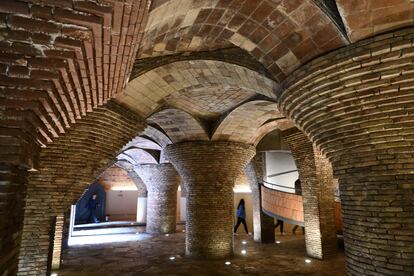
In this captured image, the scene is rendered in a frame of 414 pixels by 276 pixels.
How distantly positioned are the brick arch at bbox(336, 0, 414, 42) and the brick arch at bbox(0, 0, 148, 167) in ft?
6.98

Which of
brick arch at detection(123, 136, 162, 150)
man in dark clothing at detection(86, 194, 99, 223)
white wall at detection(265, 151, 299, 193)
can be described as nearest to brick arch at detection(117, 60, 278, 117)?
brick arch at detection(123, 136, 162, 150)

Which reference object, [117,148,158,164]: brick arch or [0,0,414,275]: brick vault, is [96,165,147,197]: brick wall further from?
[0,0,414,275]: brick vault

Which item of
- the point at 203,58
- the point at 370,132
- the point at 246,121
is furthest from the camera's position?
the point at 246,121

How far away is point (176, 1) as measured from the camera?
3176 mm

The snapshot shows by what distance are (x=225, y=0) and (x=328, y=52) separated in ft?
4.29

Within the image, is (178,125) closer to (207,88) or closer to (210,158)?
(210,158)

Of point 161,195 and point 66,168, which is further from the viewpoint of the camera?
point 161,195

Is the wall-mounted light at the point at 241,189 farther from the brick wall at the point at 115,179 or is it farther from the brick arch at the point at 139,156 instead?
the brick wall at the point at 115,179

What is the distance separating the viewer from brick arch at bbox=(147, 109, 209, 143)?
816 cm

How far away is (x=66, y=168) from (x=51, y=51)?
4.68 meters

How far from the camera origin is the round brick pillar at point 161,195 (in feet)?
47.2

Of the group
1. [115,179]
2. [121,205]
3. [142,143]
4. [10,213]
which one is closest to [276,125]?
[142,143]

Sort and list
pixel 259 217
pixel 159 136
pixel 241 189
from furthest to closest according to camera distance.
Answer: pixel 241 189 → pixel 259 217 → pixel 159 136

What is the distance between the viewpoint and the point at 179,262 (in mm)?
8797
